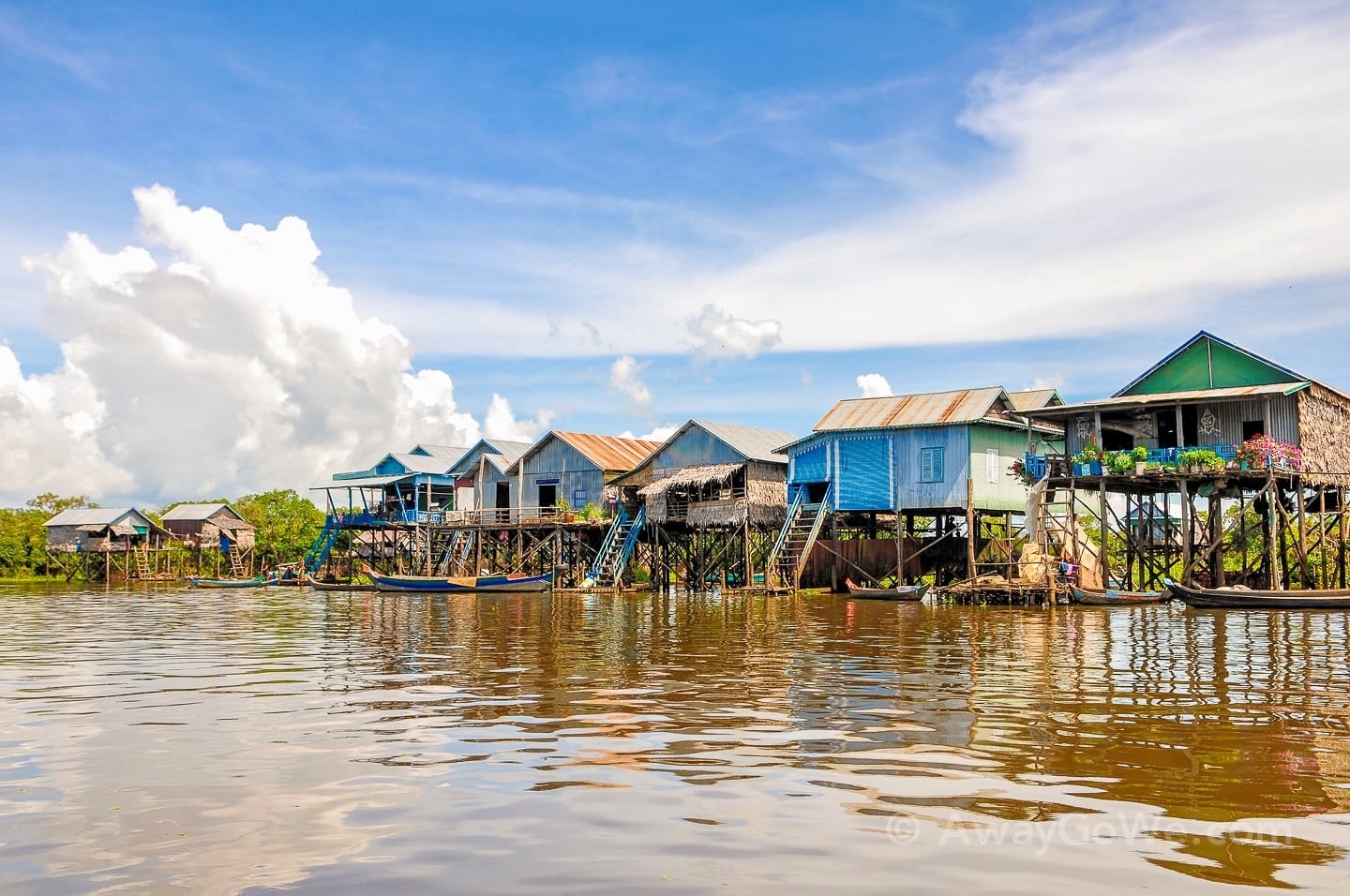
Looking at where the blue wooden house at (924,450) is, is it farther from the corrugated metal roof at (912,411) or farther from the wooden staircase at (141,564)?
the wooden staircase at (141,564)

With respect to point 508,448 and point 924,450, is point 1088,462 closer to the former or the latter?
point 924,450

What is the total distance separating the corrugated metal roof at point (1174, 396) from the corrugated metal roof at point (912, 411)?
15.2 ft

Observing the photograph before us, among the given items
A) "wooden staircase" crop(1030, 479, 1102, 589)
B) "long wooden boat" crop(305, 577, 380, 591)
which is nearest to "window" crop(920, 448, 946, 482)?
"wooden staircase" crop(1030, 479, 1102, 589)

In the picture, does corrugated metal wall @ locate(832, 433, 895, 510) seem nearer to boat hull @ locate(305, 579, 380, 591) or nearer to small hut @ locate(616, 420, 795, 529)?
small hut @ locate(616, 420, 795, 529)

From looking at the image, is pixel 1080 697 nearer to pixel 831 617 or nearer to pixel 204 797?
pixel 204 797

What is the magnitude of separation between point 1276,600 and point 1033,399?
1391 cm

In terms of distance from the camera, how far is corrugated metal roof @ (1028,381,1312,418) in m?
29.5

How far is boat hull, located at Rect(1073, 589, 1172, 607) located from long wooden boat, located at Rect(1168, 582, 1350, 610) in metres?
1.84

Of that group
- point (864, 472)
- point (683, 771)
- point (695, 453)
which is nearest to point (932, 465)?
point (864, 472)

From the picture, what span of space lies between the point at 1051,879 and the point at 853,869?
0.99 m

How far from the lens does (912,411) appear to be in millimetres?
39594

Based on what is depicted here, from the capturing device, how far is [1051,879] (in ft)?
18.9

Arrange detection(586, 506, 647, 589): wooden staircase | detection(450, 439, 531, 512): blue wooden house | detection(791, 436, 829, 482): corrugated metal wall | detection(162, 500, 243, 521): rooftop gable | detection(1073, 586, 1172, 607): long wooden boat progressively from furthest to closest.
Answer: detection(162, 500, 243, 521): rooftop gable → detection(450, 439, 531, 512): blue wooden house → detection(586, 506, 647, 589): wooden staircase → detection(791, 436, 829, 482): corrugated metal wall → detection(1073, 586, 1172, 607): long wooden boat

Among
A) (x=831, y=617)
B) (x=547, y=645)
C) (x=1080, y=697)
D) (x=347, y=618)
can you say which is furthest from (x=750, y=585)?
(x=1080, y=697)
